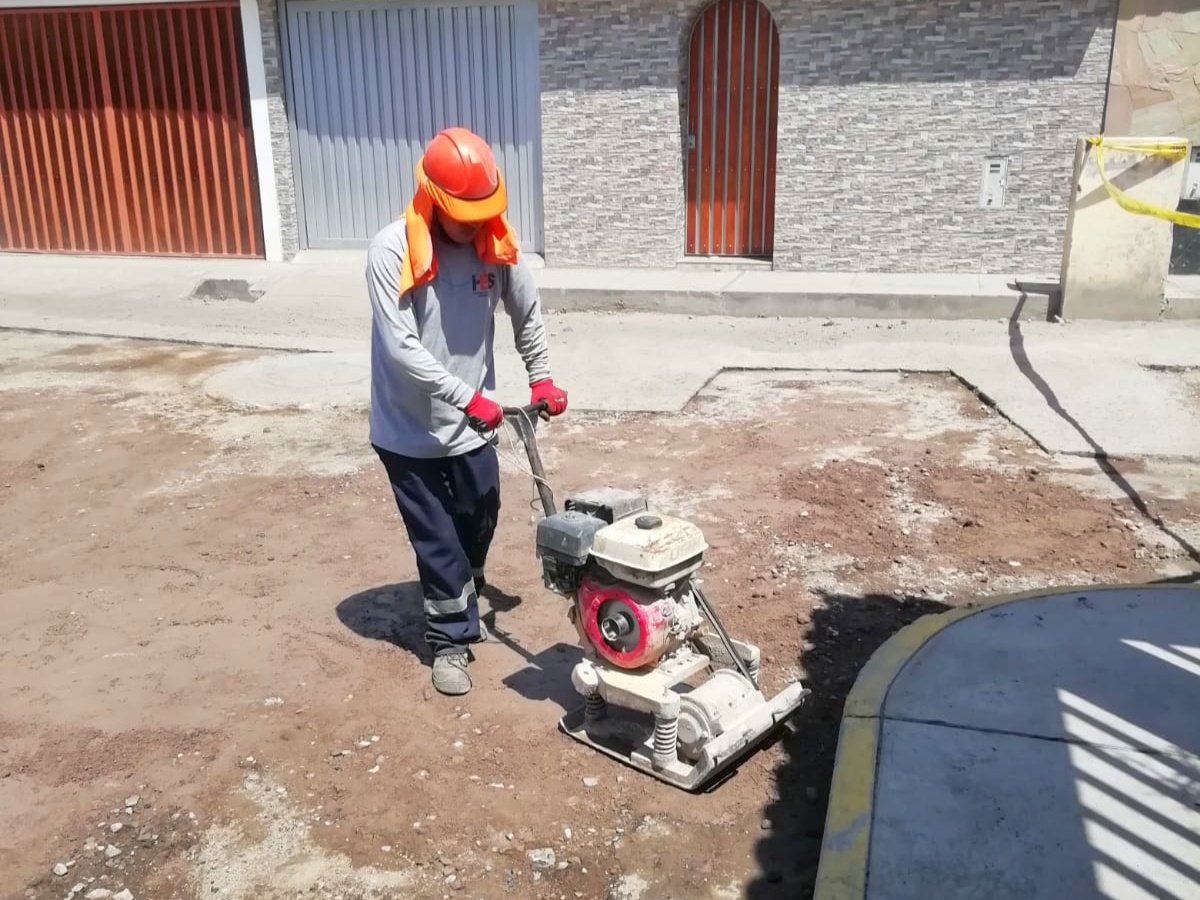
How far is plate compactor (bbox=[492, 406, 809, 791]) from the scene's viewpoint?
3.66 metres

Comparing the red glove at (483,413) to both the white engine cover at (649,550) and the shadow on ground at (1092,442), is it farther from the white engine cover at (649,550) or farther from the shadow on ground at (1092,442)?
the shadow on ground at (1092,442)

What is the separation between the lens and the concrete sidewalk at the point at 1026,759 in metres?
3.02

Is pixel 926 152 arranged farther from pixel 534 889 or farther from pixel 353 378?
pixel 534 889

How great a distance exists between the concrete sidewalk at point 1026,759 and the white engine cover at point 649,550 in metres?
0.75

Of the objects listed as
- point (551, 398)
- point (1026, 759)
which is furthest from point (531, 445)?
point (1026, 759)

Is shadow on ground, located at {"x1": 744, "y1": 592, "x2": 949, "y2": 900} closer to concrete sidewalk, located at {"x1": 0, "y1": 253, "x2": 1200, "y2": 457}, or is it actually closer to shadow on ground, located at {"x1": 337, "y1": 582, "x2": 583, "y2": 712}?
shadow on ground, located at {"x1": 337, "y1": 582, "x2": 583, "y2": 712}

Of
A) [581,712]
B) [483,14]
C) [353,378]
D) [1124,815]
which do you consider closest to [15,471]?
[353,378]

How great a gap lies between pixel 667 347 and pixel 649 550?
21.5ft

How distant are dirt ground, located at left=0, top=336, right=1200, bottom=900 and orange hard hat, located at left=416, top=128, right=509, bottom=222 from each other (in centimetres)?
180

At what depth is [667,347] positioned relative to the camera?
10.0 meters

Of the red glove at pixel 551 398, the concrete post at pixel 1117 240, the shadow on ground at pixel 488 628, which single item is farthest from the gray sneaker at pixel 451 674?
the concrete post at pixel 1117 240

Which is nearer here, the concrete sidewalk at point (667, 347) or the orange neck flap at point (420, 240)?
the orange neck flap at point (420, 240)

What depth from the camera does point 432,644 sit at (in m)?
4.50

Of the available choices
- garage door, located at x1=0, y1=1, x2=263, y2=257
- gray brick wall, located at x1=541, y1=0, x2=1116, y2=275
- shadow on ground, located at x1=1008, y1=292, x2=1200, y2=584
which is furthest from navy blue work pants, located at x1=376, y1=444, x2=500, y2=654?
garage door, located at x1=0, y1=1, x2=263, y2=257
